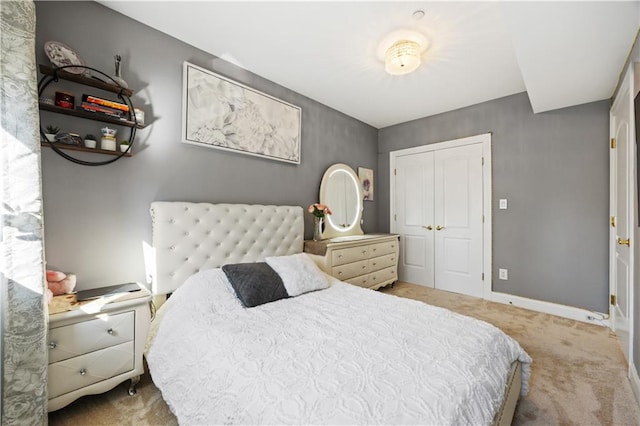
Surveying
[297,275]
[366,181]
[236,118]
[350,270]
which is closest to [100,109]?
[236,118]

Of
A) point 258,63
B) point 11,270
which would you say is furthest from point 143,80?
point 11,270

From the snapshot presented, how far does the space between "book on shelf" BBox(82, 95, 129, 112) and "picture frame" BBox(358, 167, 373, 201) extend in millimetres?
2955

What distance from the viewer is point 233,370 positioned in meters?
1.09

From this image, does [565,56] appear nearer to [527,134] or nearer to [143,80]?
[527,134]

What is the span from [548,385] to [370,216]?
283 cm

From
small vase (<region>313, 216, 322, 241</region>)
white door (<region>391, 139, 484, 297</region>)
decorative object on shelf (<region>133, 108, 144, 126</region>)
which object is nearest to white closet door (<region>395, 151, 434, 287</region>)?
white door (<region>391, 139, 484, 297</region>)

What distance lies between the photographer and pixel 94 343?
1502mm

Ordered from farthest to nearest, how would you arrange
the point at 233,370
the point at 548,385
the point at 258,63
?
the point at 258,63
the point at 548,385
the point at 233,370

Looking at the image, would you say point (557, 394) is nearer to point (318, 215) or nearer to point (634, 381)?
point (634, 381)

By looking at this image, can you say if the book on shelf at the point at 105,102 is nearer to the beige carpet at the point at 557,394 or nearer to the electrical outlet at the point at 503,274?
the beige carpet at the point at 557,394

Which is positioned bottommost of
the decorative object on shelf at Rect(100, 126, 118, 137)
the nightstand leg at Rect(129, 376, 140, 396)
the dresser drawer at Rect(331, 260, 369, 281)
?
the nightstand leg at Rect(129, 376, 140, 396)

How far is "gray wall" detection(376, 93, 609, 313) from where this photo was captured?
2.74 meters

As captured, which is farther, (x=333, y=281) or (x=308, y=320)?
(x=333, y=281)

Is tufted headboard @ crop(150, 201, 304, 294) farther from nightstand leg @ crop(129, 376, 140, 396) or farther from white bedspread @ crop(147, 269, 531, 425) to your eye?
nightstand leg @ crop(129, 376, 140, 396)
